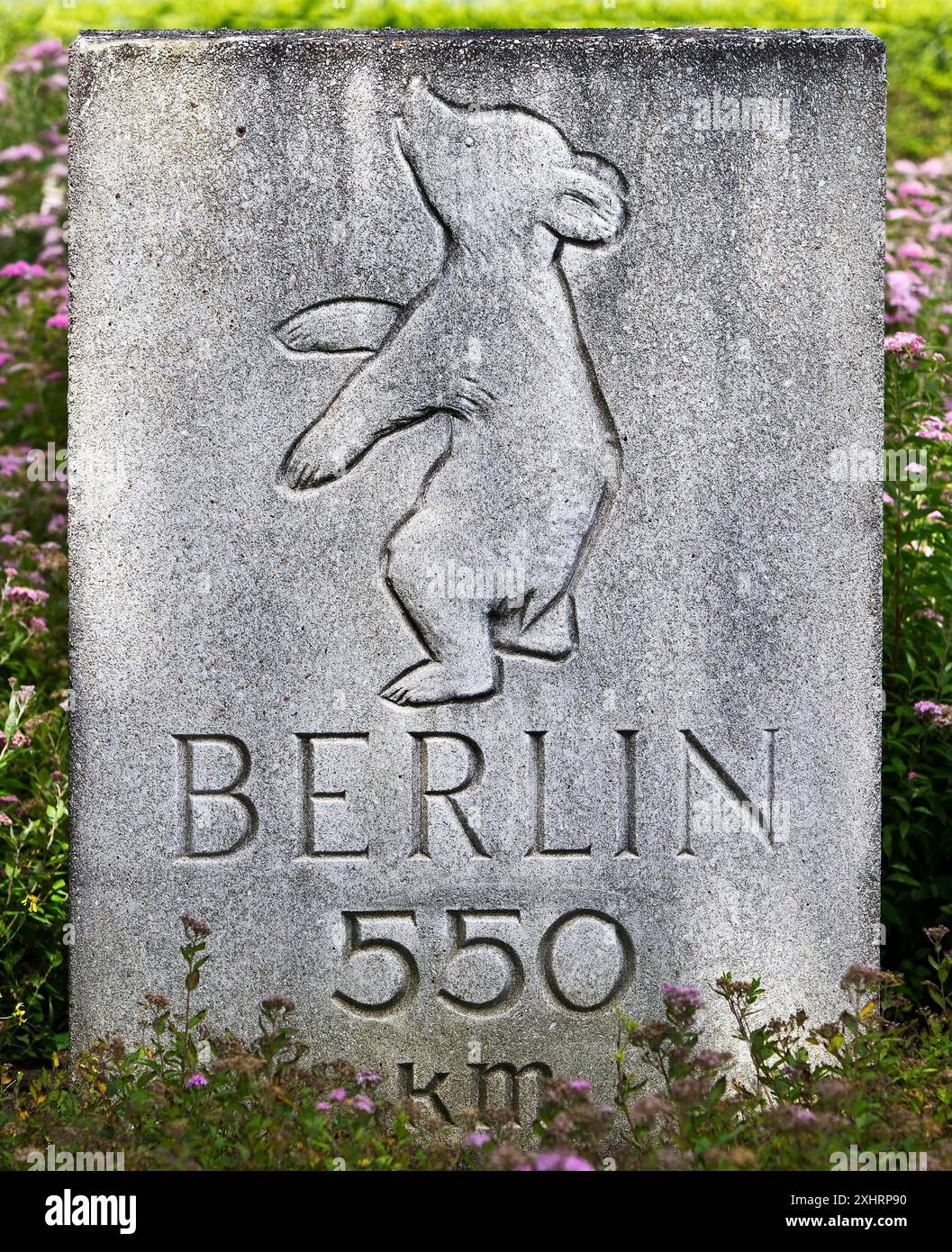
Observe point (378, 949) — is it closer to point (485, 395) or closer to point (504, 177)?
point (485, 395)

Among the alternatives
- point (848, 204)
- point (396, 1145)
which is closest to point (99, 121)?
point (848, 204)

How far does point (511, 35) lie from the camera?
2836 millimetres

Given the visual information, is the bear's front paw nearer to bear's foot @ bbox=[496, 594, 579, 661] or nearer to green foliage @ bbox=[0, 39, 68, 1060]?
bear's foot @ bbox=[496, 594, 579, 661]

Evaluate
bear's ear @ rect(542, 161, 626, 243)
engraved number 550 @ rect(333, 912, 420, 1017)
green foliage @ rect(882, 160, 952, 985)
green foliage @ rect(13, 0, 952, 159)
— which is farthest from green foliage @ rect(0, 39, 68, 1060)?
green foliage @ rect(882, 160, 952, 985)

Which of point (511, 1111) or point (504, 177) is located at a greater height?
point (504, 177)

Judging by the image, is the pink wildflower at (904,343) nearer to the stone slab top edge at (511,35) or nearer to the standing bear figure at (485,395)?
the stone slab top edge at (511,35)

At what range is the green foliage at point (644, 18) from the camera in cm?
787

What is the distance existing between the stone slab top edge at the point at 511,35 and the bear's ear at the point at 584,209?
252 millimetres

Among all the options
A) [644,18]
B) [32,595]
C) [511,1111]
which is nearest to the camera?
[511,1111]

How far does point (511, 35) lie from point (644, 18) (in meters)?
5.60

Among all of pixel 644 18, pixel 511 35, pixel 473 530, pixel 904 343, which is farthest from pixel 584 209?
pixel 644 18

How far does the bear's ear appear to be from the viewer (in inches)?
112

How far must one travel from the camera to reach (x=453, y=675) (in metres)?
2.89
